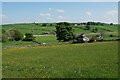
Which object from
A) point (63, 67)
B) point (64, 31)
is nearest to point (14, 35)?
point (64, 31)

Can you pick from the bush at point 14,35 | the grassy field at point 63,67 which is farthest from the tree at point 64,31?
the grassy field at point 63,67

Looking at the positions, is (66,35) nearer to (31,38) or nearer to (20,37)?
(31,38)

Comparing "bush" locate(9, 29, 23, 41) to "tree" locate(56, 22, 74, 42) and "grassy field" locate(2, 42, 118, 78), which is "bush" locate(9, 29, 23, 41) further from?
"grassy field" locate(2, 42, 118, 78)

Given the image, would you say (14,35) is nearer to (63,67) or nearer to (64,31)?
(64,31)

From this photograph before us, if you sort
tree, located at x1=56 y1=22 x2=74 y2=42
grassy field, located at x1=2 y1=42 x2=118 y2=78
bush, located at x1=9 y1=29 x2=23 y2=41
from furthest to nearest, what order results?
bush, located at x1=9 y1=29 x2=23 y2=41 → tree, located at x1=56 y1=22 x2=74 y2=42 → grassy field, located at x1=2 y1=42 x2=118 y2=78

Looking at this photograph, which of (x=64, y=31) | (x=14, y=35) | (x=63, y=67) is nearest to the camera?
(x=63, y=67)

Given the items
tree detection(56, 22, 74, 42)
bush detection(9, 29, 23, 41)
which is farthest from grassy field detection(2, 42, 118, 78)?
bush detection(9, 29, 23, 41)

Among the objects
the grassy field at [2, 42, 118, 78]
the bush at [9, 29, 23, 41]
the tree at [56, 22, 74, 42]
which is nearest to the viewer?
the grassy field at [2, 42, 118, 78]

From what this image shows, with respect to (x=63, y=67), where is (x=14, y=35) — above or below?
above

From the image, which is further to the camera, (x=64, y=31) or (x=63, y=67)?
(x=64, y=31)

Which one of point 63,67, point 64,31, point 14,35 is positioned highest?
point 64,31

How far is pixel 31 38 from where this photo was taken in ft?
334

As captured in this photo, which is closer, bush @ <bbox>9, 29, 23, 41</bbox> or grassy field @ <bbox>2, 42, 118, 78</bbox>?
grassy field @ <bbox>2, 42, 118, 78</bbox>

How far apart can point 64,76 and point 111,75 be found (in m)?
3.92
